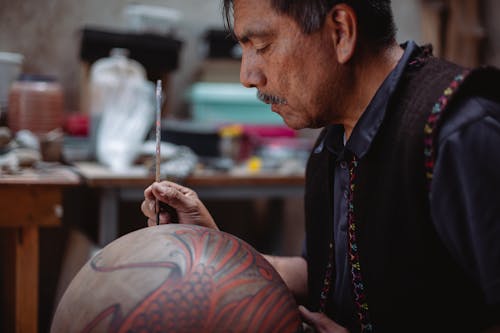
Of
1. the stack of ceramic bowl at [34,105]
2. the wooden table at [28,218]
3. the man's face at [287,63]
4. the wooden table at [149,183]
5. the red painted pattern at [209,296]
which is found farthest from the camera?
the stack of ceramic bowl at [34,105]

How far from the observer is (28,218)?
2.44 m

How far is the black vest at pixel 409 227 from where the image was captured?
1237mm

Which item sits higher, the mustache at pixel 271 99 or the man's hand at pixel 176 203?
the mustache at pixel 271 99

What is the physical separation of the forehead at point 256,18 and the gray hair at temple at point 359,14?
0.02 meters

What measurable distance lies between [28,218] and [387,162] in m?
1.73

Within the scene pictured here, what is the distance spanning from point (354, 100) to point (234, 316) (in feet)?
2.10

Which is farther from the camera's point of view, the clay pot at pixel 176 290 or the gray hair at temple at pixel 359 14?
the gray hair at temple at pixel 359 14

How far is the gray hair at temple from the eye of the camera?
1316mm

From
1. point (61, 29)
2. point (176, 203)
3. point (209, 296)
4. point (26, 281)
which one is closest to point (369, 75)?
point (176, 203)

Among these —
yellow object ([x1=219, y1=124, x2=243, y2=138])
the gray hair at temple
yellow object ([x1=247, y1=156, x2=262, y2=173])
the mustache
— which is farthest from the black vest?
yellow object ([x1=219, y1=124, x2=243, y2=138])

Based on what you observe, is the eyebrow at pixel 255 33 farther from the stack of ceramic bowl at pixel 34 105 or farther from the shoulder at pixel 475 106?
the stack of ceramic bowl at pixel 34 105

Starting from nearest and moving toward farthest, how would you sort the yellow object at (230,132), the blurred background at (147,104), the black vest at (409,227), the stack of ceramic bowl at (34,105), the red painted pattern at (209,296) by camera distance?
1. the red painted pattern at (209,296)
2. the black vest at (409,227)
3. the blurred background at (147,104)
4. the stack of ceramic bowl at (34,105)
5. the yellow object at (230,132)

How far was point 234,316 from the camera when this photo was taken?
3.49 feet

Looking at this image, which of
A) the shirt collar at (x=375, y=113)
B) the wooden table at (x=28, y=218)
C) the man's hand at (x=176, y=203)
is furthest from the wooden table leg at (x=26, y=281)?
the shirt collar at (x=375, y=113)
